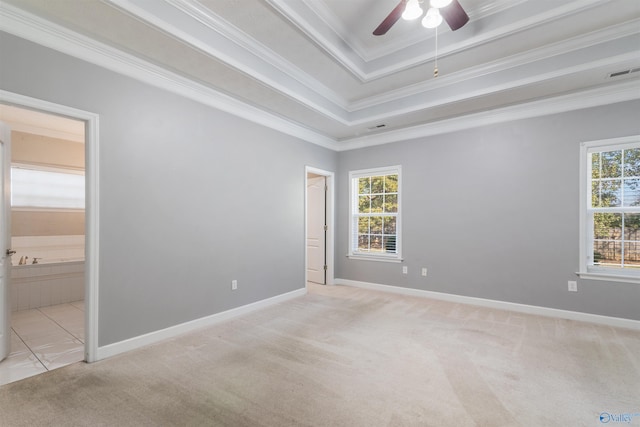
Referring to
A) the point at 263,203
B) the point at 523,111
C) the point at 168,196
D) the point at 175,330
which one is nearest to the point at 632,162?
the point at 523,111

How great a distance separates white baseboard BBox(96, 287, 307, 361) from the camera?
2.55m

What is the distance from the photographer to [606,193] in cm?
339

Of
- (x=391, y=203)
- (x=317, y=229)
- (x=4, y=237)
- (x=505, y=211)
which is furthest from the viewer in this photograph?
(x=317, y=229)

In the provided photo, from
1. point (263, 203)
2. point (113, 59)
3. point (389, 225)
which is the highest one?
point (113, 59)

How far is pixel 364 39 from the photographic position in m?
3.12

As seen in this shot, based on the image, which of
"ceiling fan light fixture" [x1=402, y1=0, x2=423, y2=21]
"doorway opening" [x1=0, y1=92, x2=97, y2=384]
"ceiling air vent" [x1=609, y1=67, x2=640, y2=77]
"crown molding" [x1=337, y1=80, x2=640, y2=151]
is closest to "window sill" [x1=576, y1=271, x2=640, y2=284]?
"crown molding" [x1=337, y1=80, x2=640, y2=151]

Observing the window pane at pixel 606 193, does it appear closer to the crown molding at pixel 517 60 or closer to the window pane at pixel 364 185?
the crown molding at pixel 517 60

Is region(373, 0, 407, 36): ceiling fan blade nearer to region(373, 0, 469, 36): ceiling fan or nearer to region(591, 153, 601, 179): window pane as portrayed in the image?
region(373, 0, 469, 36): ceiling fan

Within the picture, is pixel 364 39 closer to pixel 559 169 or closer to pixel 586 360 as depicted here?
pixel 559 169

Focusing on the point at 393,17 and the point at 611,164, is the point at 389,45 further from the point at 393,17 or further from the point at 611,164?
the point at 611,164

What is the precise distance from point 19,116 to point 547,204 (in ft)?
23.2

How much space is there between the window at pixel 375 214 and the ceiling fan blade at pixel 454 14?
2753mm

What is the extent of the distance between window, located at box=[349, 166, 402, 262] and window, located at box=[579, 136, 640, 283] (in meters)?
2.35

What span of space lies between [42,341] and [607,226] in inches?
249
